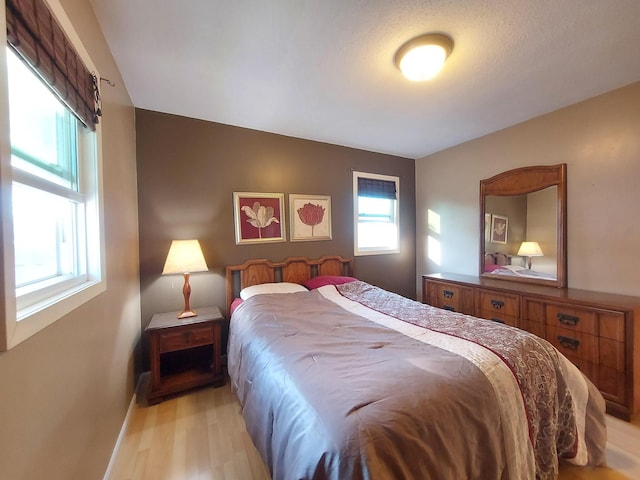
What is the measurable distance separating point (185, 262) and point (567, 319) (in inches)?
127

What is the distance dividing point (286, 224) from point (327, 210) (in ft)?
1.90

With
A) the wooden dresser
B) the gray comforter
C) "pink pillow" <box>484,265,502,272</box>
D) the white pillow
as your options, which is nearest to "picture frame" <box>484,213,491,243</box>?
"pink pillow" <box>484,265,502,272</box>

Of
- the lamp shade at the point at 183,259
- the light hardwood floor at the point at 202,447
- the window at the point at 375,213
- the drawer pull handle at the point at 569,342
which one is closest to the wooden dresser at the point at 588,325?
the drawer pull handle at the point at 569,342

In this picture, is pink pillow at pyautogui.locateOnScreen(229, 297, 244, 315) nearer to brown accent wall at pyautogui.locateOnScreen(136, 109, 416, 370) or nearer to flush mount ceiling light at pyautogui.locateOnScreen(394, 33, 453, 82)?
brown accent wall at pyautogui.locateOnScreen(136, 109, 416, 370)

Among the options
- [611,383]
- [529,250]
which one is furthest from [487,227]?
[611,383]

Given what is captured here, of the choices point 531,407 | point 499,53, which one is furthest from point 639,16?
point 531,407

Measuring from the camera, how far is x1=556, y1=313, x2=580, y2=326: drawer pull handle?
2066 mm

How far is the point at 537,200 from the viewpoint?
8.74ft

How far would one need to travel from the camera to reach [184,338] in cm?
217

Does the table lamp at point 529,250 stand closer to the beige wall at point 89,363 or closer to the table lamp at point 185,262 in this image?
the table lamp at point 185,262

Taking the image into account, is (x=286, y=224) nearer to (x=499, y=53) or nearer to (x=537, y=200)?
(x=499, y=53)

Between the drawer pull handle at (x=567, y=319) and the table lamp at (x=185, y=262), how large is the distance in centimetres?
304

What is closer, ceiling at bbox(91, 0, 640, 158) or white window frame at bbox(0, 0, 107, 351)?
white window frame at bbox(0, 0, 107, 351)

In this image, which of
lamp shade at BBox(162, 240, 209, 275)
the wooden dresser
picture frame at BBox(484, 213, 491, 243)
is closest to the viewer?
the wooden dresser
